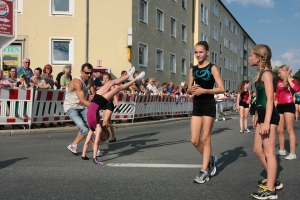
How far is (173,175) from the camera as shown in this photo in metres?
5.59

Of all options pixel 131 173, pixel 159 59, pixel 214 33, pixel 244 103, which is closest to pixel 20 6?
pixel 159 59

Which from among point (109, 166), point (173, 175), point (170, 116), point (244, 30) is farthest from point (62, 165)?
point (244, 30)

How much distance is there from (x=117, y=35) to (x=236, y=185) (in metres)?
19.6

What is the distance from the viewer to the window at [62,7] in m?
23.1

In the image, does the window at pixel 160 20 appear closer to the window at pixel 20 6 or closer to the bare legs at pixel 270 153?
the window at pixel 20 6

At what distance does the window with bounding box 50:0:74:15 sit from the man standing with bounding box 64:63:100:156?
16556 mm

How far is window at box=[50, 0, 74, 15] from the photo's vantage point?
23078 mm

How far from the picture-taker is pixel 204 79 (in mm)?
5211

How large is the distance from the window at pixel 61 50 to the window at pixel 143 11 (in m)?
5.25

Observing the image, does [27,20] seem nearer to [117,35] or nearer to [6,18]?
[117,35]

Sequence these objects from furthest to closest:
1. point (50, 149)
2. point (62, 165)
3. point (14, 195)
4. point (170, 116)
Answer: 1. point (170, 116)
2. point (50, 149)
3. point (62, 165)
4. point (14, 195)

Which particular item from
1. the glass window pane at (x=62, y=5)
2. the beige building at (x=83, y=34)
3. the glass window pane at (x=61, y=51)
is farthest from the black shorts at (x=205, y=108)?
the glass window pane at (x=62, y=5)

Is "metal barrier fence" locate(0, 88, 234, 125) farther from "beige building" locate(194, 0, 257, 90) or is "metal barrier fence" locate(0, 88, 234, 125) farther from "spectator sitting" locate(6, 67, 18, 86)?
"beige building" locate(194, 0, 257, 90)

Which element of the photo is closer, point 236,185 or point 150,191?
point 150,191
